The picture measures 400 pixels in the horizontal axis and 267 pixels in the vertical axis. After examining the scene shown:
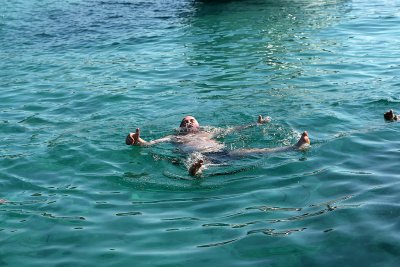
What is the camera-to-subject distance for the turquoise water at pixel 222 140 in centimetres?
643

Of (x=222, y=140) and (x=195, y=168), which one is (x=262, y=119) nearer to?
(x=222, y=140)

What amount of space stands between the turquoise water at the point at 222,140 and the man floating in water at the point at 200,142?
0.16 metres

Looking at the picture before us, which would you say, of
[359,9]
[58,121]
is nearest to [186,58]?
[58,121]

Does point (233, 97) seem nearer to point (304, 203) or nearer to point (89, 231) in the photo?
point (304, 203)

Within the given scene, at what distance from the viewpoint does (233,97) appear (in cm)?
1197

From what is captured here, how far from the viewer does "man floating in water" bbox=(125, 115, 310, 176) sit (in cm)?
859

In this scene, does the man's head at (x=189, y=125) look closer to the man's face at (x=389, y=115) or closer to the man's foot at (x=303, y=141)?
the man's foot at (x=303, y=141)

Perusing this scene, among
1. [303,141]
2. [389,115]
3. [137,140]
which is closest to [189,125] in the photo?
[137,140]

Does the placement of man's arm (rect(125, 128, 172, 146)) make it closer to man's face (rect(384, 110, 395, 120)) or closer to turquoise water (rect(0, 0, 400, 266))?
turquoise water (rect(0, 0, 400, 266))

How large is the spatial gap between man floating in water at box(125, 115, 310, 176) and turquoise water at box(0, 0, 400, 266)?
157 mm

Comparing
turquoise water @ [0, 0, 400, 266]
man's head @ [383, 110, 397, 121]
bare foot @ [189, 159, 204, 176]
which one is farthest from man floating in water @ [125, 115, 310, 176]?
man's head @ [383, 110, 397, 121]

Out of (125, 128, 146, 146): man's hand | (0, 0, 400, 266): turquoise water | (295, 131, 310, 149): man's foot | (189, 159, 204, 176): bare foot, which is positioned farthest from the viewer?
(125, 128, 146, 146): man's hand

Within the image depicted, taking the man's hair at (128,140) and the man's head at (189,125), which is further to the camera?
the man's head at (189,125)

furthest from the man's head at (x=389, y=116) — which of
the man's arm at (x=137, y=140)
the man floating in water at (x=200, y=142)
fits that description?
the man's arm at (x=137, y=140)
